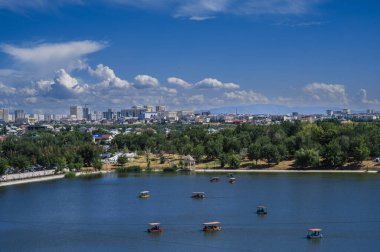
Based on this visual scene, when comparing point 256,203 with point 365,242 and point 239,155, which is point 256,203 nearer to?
point 365,242

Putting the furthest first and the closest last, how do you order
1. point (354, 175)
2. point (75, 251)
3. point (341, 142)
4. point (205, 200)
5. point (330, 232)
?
point (341, 142) → point (354, 175) → point (205, 200) → point (330, 232) → point (75, 251)

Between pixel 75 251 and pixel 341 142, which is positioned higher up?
pixel 341 142

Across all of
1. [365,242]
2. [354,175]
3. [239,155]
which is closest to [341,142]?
[354,175]

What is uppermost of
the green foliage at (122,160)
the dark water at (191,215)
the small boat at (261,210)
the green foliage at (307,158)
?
the green foliage at (307,158)

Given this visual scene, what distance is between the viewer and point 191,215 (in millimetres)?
24125

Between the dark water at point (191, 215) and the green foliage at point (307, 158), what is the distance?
458 centimetres

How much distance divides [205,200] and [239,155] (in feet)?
54.8

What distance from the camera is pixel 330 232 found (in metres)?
20.6

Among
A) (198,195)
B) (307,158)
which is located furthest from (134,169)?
(198,195)

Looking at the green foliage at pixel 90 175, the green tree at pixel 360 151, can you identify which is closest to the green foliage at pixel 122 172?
the green foliage at pixel 90 175

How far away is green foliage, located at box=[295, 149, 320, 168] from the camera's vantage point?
4044 centimetres

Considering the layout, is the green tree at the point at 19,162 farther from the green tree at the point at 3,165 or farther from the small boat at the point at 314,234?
the small boat at the point at 314,234

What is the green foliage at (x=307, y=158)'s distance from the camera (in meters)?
40.4

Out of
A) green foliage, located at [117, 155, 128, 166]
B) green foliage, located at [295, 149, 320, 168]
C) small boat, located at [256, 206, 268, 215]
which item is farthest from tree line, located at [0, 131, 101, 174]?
small boat, located at [256, 206, 268, 215]
